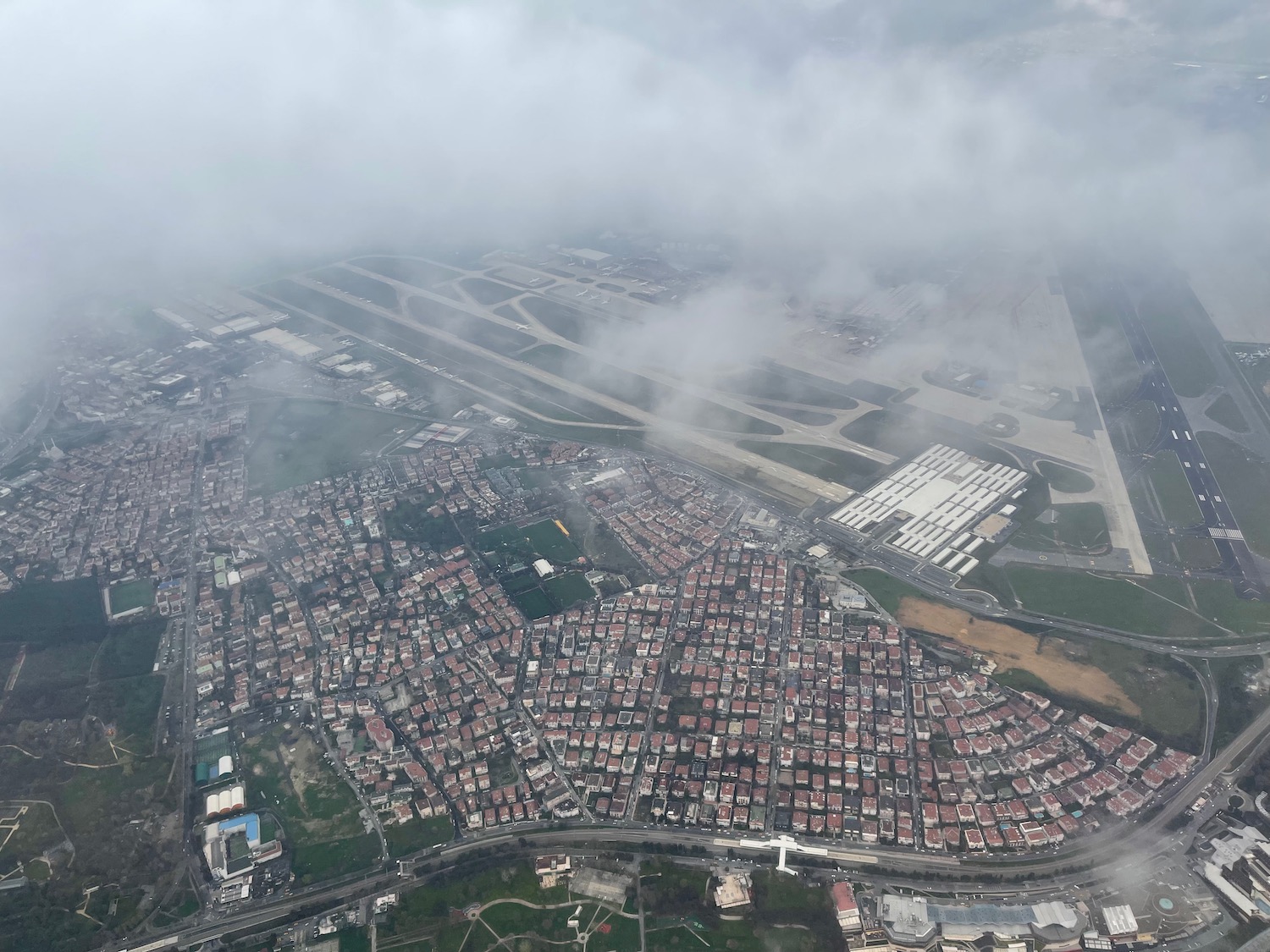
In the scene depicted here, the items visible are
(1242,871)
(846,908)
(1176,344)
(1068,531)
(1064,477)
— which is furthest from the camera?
(1176,344)

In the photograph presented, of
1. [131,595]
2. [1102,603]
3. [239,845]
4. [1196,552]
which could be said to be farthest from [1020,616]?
[131,595]

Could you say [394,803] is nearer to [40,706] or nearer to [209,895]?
[209,895]

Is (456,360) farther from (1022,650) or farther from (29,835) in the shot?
(1022,650)

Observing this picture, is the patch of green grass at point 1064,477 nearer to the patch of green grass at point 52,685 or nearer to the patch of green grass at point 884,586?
the patch of green grass at point 884,586

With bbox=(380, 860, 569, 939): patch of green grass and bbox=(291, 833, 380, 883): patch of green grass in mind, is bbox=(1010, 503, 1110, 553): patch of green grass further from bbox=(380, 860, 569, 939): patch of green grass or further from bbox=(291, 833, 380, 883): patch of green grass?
bbox=(291, 833, 380, 883): patch of green grass

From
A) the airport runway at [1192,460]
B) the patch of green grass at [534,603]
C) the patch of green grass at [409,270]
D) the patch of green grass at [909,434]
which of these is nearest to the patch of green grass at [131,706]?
the patch of green grass at [534,603]

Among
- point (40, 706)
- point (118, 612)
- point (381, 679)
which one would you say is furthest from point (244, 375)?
point (381, 679)
